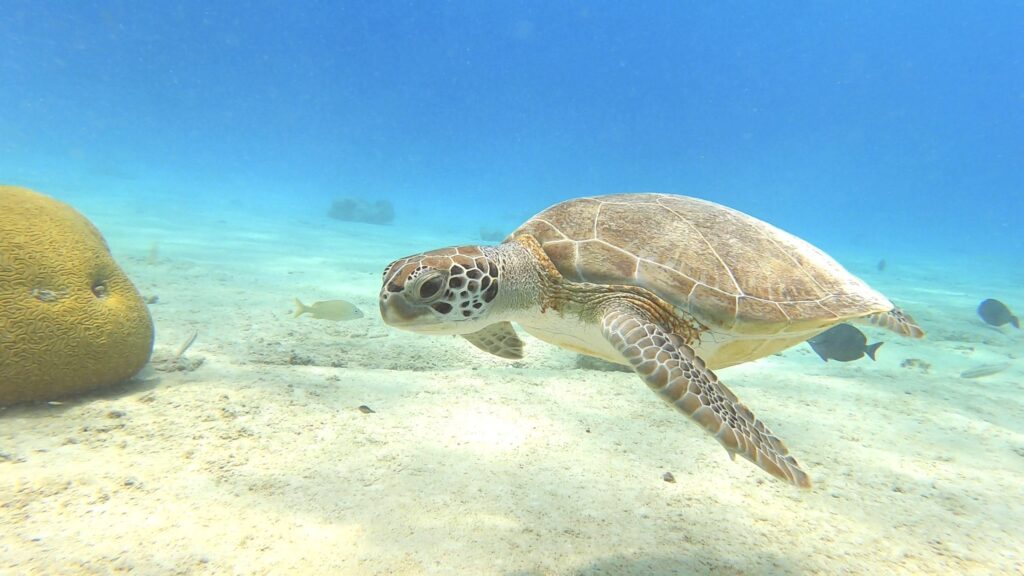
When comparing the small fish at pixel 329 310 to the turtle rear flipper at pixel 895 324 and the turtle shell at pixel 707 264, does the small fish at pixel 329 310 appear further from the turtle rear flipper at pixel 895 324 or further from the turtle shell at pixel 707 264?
the turtle rear flipper at pixel 895 324

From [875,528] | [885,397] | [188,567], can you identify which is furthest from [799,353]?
[188,567]

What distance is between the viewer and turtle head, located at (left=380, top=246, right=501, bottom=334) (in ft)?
8.52

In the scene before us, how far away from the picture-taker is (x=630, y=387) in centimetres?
464

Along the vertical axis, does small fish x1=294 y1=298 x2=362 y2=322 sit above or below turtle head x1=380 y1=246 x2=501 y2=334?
below

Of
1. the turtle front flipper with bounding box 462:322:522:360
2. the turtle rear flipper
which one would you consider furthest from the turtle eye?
the turtle rear flipper

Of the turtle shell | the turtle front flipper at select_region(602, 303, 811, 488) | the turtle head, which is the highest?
the turtle shell

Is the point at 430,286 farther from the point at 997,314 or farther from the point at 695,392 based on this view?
the point at 997,314

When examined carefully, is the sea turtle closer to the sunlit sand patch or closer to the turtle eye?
the turtle eye

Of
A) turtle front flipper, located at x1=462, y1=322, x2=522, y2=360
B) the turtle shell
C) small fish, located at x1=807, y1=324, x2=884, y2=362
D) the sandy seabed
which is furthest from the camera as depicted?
small fish, located at x1=807, y1=324, x2=884, y2=362

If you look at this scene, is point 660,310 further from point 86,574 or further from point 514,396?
point 86,574

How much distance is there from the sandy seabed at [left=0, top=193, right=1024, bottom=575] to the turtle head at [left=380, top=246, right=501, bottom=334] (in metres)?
1.01

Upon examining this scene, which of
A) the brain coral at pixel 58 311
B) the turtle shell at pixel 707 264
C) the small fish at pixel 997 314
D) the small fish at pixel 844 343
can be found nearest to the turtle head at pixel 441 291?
the turtle shell at pixel 707 264

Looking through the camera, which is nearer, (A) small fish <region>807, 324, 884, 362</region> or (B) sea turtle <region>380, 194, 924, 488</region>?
(B) sea turtle <region>380, 194, 924, 488</region>

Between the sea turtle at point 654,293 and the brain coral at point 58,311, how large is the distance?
2652 millimetres
